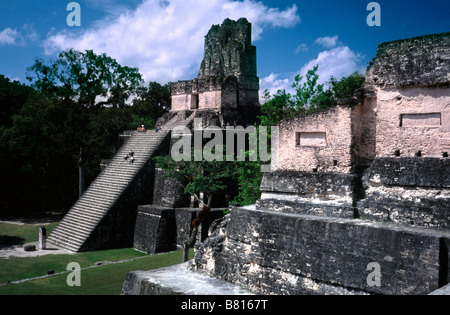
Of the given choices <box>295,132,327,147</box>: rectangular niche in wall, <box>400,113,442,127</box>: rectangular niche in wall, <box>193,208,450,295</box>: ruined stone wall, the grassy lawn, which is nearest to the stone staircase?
the grassy lawn

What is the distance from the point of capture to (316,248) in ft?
18.2

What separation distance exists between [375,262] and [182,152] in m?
9.77

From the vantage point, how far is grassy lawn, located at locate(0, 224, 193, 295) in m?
8.52

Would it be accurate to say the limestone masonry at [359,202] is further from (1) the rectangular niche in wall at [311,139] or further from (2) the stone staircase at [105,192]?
(2) the stone staircase at [105,192]

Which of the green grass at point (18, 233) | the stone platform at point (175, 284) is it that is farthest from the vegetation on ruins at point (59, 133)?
the stone platform at point (175, 284)

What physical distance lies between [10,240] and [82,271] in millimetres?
4992

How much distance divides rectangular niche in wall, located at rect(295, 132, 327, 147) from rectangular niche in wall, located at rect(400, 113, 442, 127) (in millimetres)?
1346

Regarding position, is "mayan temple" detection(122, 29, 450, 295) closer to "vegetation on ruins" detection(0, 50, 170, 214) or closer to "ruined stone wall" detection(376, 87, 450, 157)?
"ruined stone wall" detection(376, 87, 450, 157)

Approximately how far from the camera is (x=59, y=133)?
17594 mm

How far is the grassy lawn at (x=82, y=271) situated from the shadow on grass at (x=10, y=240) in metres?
0.28

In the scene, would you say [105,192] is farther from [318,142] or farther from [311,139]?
[318,142]

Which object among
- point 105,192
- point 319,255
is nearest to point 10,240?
point 105,192

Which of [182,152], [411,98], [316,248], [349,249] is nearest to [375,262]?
[349,249]

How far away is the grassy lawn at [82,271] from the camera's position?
8.52m
